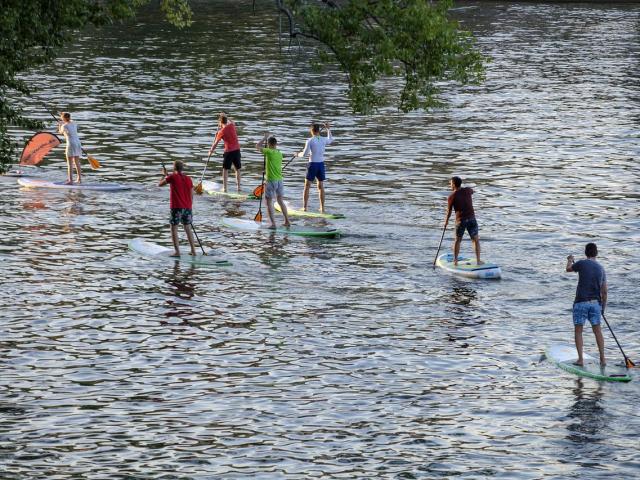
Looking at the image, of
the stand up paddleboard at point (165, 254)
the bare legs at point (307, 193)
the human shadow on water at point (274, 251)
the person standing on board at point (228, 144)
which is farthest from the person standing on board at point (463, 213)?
the person standing on board at point (228, 144)

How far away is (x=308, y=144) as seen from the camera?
31.7m

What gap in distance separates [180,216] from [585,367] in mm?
10766

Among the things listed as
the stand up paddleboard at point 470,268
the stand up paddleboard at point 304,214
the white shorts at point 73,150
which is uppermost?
the white shorts at point 73,150

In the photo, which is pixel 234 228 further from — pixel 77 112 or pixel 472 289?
pixel 77 112

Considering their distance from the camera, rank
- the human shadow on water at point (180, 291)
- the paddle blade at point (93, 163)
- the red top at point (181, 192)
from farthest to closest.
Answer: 1. the paddle blade at point (93, 163)
2. the red top at point (181, 192)
3. the human shadow on water at point (180, 291)

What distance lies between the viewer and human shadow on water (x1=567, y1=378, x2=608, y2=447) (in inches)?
698

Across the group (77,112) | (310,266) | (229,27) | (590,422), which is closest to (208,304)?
(310,266)

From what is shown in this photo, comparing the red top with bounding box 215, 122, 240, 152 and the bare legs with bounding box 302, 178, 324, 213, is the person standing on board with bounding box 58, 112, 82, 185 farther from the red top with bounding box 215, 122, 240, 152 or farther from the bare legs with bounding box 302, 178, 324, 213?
the bare legs with bounding box 302, 178, 324, 213

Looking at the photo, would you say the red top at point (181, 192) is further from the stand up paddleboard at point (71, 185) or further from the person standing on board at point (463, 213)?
the stand up paddleboard at point (71, 185)

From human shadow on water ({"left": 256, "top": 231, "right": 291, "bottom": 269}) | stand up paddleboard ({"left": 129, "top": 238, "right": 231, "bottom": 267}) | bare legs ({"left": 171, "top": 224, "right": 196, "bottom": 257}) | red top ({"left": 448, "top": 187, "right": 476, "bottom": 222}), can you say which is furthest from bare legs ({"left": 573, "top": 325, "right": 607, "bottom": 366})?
bare legs ({"left": 171, "top": 224, "right": 196, "bottom": 257})

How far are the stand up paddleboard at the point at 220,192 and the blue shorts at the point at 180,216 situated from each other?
6.79 m

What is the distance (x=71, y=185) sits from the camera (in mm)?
35750

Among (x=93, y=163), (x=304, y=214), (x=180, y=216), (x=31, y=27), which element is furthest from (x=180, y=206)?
(x=93, y=163)

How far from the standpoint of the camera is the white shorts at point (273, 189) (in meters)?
30.7
